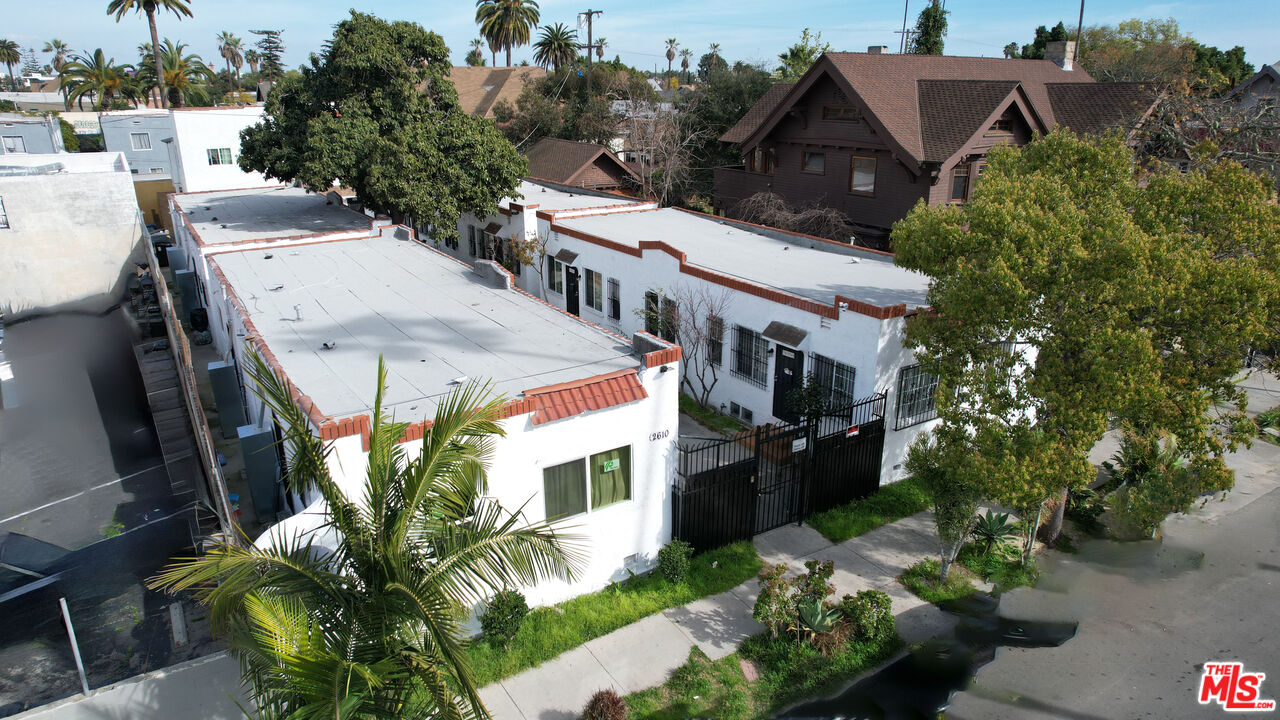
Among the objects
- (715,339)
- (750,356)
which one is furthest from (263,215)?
(750,356)

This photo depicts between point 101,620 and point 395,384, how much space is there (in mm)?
4763

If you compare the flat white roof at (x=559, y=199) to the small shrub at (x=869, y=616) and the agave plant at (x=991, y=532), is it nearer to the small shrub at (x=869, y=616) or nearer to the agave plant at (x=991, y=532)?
the agave plant at (x=991, y=532)

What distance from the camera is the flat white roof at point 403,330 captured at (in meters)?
10.3

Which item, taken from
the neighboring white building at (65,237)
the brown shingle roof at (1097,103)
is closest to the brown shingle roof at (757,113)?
the brown shingle roof at (1097,103)

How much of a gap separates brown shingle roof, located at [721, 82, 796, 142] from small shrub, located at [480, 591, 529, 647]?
2809 cm

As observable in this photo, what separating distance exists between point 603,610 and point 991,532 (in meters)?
6.36

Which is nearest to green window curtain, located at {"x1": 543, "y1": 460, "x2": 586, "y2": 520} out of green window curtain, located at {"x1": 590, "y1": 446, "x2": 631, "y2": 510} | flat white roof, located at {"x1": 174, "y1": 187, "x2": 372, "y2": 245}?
green window curtain, located at {"x1": 590, "y1": 446, "x2": 631, "y2": 510}

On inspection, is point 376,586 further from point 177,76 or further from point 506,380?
point 177,76

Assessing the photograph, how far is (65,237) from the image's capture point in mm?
27406

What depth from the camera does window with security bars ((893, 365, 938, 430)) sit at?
13.7 m

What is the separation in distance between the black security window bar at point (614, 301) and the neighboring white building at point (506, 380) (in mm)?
4510

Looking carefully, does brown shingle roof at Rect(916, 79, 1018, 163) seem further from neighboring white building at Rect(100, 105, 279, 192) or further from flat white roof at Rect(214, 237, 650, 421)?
neighboring white building at Rect(100, 105, 279, 192)

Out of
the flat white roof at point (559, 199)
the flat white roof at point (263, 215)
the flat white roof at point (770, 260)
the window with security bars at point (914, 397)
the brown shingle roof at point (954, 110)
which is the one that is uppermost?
the brown shingle roof at point (954, 110)

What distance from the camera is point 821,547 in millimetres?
12062
